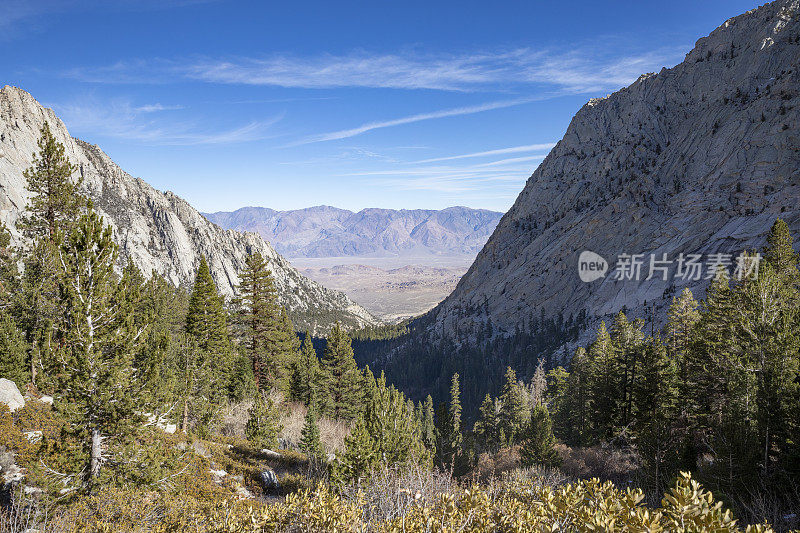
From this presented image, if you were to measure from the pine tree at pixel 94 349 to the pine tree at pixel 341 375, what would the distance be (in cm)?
2404

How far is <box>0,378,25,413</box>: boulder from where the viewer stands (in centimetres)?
1822

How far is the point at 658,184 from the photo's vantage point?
128625mm

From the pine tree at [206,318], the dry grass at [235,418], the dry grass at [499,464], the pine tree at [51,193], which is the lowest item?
the dry grass at [499,464]

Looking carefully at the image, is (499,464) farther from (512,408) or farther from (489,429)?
(489,429)

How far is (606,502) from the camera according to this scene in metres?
5.37

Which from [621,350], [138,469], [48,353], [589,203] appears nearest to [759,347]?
[621,350]

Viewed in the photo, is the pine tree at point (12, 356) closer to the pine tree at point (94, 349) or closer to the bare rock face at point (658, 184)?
the pine tree at point (94, 349)

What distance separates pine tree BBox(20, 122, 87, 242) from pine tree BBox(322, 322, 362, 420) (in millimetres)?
21617

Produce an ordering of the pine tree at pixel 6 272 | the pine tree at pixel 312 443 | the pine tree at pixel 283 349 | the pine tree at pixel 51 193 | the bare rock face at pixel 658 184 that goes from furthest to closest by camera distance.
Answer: the bare rock face at pixel 658 184
the pine tree at pixel 283 349
the pine tree at pixel 6 272
the pine tree at pixel 312 443
the pine tree at pixel 51 193

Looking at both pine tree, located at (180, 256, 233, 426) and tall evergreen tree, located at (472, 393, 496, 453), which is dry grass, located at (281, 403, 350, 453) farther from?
tall evergreen tree, located at (472, 393, 496, 453)

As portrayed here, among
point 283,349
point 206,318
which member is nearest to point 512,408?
point 283,349

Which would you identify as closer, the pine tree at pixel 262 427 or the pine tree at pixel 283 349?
the pine tree at pixel 262 427

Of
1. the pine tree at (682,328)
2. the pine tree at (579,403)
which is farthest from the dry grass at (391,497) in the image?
the pine tree at (579,403)

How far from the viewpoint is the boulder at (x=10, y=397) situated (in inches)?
717
